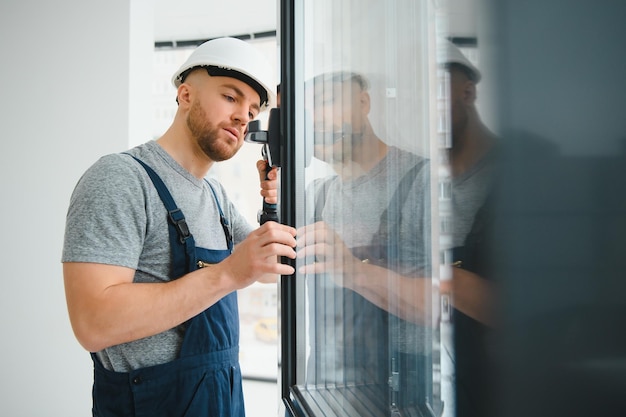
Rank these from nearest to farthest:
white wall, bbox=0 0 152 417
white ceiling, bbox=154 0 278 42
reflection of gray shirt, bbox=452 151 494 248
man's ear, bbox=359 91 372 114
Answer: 1. reflection of gray shirt, bbox=452 151 494 248
2. man's ear, bbox=359 91 372 114
3. white wall, bbox=0 0 152 417
4. white ceiling, bbox=154 0 278 42

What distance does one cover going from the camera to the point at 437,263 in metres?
0.35

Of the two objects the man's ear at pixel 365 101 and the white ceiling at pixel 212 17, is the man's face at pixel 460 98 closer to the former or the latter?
the man's ear at pixel 365 101

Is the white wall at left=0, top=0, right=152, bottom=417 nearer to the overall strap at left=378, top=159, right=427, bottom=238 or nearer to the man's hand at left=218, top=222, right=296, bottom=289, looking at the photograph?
the man's hand at left=218, top=222, right=296, bottom=289

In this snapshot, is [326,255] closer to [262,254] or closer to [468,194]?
[262,254]

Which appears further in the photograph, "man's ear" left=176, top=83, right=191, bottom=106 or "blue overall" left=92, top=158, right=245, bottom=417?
"man's ear" left=176, top=83, right=191, bottom=106

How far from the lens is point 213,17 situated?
268cm

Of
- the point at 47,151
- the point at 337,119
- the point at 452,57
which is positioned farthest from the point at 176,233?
the point at 47,151

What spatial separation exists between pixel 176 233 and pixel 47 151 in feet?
5.58

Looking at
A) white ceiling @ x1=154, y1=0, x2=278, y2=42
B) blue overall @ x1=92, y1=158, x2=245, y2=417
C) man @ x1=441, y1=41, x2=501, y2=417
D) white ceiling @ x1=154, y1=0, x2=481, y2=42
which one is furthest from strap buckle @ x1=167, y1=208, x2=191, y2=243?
white ceiling @ x1=154, y1=0, x2=278, y2=42

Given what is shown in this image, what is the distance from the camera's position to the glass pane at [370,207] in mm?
377

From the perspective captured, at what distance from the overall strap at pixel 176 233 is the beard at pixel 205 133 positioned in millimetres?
198

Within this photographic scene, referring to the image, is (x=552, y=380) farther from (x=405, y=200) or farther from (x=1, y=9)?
(x=1, y=9)

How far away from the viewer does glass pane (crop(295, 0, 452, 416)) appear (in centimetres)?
38

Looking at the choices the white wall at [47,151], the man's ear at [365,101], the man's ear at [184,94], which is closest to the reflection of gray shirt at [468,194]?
the man's ear at [365,101]
